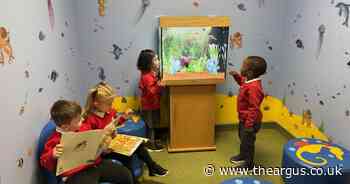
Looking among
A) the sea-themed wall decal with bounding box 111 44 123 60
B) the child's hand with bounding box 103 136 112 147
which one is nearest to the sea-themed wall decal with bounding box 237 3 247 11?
the sea-themed wall decal with bounding box 111 44 123 60

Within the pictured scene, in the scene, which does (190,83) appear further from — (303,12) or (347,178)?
(347,178)

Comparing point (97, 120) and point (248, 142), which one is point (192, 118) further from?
point (97, 120)

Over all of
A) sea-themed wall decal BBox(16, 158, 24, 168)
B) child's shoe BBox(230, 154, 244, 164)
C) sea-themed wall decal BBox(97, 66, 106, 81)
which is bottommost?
child's shoe BBox(230, 154, 244, 164)

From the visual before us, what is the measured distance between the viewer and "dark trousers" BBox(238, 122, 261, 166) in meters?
2.94

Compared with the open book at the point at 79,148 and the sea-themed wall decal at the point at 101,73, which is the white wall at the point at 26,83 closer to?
the open book at the point at 79,148

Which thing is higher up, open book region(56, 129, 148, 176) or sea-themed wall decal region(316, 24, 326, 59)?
sea-themed wall decal region(316, 24, 326, 59)

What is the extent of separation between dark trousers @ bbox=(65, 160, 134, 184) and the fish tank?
1.17 m

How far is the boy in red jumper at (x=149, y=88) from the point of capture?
10.6 ft

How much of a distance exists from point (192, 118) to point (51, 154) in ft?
5.14

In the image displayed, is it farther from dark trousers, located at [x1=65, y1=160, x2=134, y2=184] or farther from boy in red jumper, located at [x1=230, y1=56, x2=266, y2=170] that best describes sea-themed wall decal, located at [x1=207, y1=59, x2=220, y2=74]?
dark trousers, located at [x1=65, y1=160, x2=134, y2=184]

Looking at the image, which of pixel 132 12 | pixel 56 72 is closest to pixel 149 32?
pixel 132 12

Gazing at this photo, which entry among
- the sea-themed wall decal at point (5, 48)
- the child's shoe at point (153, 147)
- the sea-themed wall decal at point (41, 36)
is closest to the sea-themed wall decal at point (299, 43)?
the child's shoe at point (153, 147)

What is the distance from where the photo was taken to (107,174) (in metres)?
2.22

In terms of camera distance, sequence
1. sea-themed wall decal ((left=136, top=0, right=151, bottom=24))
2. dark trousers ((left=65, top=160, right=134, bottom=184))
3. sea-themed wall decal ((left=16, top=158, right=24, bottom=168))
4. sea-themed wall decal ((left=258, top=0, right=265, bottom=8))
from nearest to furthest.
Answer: sea-themed wall decal ((left=16, top=158, right=24, bottom=168))
dark trousers ((left=65, top=160, right=134, bottom=184))
sea-themed wall decal ((left=136, top=0, right=151, bottom=24))
sea-themed wall decal ((left=258, top=0, right=265, bottom=8))
